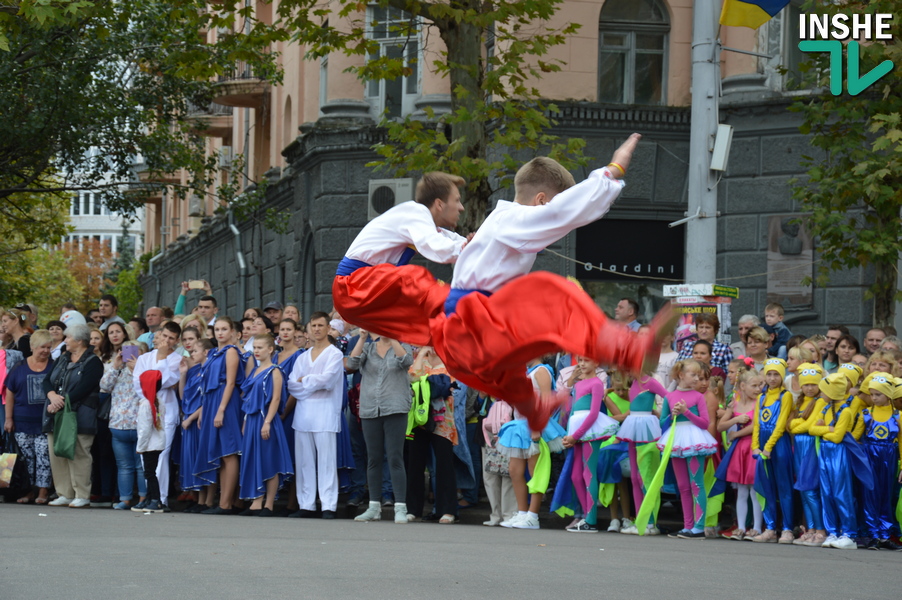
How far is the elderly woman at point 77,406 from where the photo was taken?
14297 mm

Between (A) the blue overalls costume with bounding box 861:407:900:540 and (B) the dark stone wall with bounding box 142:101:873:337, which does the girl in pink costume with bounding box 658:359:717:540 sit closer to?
(A) the blue overalls costume with bounding box 861:407:900:540

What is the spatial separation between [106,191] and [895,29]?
13.9 metres

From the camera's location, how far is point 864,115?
15367 mm

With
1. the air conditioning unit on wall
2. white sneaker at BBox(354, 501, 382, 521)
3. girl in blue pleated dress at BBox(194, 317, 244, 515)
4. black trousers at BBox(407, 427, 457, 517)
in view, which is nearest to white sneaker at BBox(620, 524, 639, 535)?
black trousers at BBox(407, 427, 457, 517)

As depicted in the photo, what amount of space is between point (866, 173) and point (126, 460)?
A: 9016 millimetres

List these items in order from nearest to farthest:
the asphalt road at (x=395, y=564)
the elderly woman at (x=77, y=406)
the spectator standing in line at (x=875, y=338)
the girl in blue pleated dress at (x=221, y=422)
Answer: the asphalt road at (x=395, y=564) < the spectator standing in line at (x=875, y=338) < the girl in blue pleated dress at (x=221, y=422) < the elderly woman at (x=77, y=406)

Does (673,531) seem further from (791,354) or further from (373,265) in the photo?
(373,265)

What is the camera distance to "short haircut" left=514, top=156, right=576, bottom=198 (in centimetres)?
720

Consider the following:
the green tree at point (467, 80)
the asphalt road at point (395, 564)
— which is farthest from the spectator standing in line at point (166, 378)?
the green tree at point (467, 80)

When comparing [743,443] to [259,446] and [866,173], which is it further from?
[259,446]

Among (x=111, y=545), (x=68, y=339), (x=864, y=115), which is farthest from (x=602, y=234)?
(x=111, y=545)

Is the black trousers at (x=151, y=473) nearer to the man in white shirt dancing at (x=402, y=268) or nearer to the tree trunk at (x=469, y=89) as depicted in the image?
the tree trunk at (x=469, y=89)

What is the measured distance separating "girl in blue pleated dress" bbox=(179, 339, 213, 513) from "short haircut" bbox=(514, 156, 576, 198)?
7.46 meters

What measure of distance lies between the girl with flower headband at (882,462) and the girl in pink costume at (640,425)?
198cm
